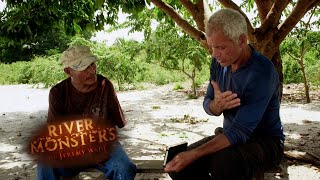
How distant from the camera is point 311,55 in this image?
1784 cm

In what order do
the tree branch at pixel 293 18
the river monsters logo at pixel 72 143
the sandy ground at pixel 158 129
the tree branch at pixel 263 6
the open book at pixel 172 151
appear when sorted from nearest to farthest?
the open book at pixel 172 151, the river monsters logo at pixel 72 143, the tree branch at pixel 293 18, the tree branch at pixel 263 6, the sandy ground at pixel 158 129

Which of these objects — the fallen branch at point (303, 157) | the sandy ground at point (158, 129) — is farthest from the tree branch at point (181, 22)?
the fallen branch at point (303, 157)

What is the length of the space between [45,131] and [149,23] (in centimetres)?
647

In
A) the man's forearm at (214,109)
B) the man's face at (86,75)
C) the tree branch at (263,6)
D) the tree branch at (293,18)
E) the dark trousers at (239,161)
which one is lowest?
the dark trousers at (239,161)

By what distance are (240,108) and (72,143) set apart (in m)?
1.52

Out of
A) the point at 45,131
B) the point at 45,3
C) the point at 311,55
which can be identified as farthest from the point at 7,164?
the point at 311,55

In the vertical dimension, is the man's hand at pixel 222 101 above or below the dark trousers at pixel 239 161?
above

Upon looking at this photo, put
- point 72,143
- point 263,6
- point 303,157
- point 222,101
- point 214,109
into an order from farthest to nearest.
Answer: point 303,157 < point 263,6 < point 72,143 < point 214,109 < point 222,101

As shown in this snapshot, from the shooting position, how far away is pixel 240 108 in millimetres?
2504

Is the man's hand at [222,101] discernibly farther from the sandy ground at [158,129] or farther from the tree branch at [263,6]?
the tree branch at [263,6]

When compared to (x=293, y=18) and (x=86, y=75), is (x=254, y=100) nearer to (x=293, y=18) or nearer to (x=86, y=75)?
(x=86, y=75)

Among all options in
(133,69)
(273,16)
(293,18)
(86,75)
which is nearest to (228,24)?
(86,75)

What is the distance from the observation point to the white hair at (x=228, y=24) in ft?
7.91

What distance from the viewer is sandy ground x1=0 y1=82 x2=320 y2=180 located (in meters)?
5.56
